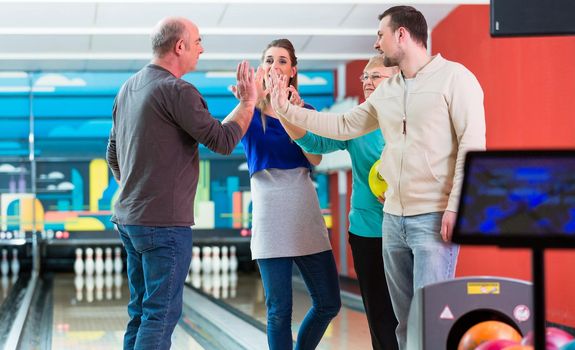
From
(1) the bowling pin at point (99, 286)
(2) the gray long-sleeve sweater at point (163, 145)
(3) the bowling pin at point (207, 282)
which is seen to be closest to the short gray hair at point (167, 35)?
(2) the gray long-sleeve sweater at point (163, 145)

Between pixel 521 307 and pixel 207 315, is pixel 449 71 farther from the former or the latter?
pixel 207 315

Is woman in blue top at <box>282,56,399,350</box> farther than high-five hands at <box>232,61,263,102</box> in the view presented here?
Yes

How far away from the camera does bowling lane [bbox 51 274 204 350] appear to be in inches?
200

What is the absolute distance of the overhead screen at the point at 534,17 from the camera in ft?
10.4

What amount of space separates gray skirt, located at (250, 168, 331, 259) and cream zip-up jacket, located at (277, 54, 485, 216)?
0.52 m

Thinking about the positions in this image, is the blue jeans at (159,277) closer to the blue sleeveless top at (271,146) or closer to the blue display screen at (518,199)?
the blue sleeveless top at (271,146)

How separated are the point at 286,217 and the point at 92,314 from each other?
3780 millimetres

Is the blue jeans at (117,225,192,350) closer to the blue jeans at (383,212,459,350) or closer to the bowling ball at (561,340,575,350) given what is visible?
the blue jeans at (383,212,459,350)

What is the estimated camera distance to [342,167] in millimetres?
9078

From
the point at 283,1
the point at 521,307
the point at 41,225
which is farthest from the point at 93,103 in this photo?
the point at 521,307

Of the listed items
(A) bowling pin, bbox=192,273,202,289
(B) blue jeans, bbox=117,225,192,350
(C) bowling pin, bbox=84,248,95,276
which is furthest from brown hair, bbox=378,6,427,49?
(C) bowling pin, bbox=84,248,95,276

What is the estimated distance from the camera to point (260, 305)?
7066 millimetres

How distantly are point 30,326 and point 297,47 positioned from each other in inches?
145

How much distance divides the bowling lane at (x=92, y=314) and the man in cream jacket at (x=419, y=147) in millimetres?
2403
